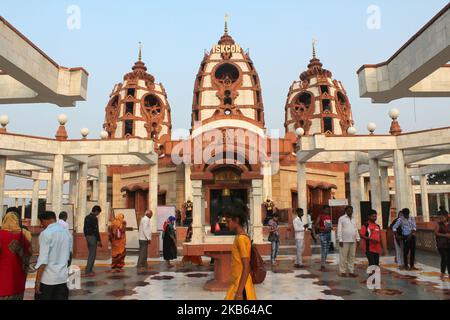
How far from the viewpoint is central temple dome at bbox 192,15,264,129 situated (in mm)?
33375

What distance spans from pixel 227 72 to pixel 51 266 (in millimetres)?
33464

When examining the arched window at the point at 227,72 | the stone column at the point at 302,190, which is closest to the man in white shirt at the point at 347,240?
the stone column at the point at 302,190

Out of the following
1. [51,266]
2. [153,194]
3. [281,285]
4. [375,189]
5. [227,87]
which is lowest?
[281,285]

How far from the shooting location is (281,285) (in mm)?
7102

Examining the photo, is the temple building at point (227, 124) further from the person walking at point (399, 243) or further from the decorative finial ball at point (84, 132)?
the person walking at point (399, 243)

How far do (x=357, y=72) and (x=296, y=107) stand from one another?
3222cm

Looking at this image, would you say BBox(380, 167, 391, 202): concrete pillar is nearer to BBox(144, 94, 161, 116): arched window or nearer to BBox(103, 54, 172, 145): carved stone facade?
BBox(103, 54, 172, 145): carved stone facade

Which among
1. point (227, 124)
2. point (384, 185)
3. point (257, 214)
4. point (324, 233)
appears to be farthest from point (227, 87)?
point (257, 214)

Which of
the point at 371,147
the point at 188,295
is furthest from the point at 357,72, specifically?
the point at 371,147

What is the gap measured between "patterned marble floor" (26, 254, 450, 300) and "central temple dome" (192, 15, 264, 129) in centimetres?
2462

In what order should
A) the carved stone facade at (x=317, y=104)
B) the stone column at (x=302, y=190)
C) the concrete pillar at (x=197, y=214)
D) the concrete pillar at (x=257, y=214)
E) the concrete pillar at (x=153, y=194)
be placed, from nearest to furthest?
the concrete pillar at (x=197, y=214) < the concrete pillar at (x=257, y=214) < the concrete pillar at (x=153, y=194) < the stone column at (x=302, y=190) < the carved stone facade at (x=317, y=104)

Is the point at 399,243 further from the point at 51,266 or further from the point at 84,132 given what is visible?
the point at 84,132

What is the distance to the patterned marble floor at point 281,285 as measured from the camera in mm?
6203

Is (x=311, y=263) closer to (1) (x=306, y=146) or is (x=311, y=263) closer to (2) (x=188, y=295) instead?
(2) (x=188, y=295)
